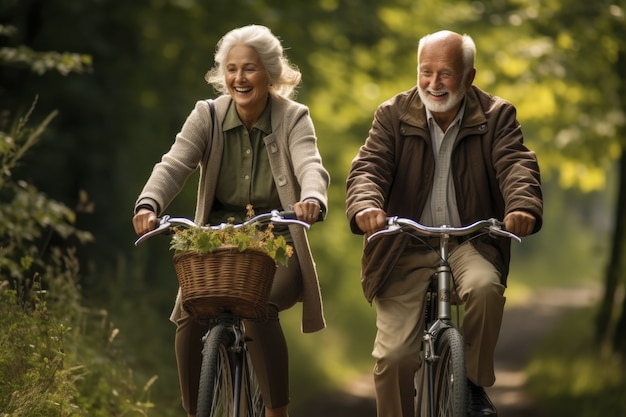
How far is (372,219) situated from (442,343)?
66cm

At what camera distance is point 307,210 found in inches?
253

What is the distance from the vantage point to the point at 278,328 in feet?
22.8

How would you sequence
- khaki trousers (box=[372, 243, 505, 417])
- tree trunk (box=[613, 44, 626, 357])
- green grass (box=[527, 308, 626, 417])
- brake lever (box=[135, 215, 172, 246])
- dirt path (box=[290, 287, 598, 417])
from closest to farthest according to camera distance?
1. brake lever (box=[135, 215, 172, 246])
2. khaki trousers (box=[372, 243, 505, 417])
3. green grass (box=[527, 308, 626, 417])
4. dirt path (box=[290, 287, 598, 417])
5. tree trunk (box=[613, 44, 626, 357])

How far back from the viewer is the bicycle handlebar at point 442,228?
253 inches

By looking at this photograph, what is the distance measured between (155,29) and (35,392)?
871cm

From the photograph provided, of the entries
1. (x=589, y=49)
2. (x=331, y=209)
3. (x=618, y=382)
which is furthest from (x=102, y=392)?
(x=331, y=209)

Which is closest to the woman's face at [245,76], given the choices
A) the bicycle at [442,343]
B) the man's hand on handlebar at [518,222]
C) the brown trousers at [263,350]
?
the brown trousers at [263,350]

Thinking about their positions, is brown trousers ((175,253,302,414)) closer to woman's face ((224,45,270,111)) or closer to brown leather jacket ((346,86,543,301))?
brown leather jacket ((346,86,543,301))

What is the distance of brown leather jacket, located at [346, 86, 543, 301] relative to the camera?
22.6 ft

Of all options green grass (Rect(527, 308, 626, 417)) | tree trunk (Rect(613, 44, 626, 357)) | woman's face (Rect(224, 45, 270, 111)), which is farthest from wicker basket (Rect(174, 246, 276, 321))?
tree trunk (Rect(613, 44, 626, 357))

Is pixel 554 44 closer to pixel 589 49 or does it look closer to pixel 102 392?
pixel 589 49

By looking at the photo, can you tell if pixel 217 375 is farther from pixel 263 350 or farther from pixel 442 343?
pixel 442 343

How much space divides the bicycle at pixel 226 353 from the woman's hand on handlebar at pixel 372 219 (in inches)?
10.3

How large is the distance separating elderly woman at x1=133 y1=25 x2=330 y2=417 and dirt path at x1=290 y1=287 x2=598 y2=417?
6.05 metres
